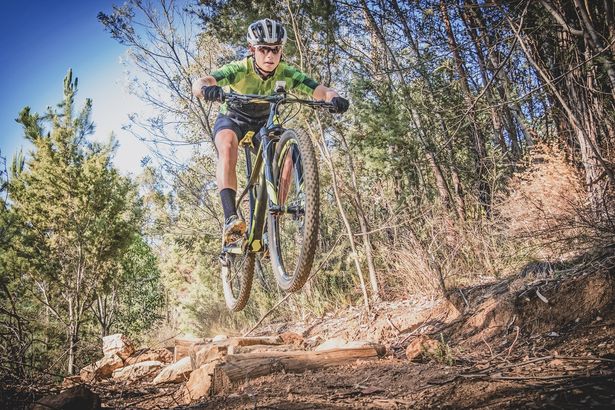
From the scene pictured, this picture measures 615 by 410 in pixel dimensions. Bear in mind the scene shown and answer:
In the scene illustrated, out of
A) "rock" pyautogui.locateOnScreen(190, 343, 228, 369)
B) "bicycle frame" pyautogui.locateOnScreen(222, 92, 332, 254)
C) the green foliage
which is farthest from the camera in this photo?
the green foliage

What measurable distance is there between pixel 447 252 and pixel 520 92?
3.91 meters

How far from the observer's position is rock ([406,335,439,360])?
3.34 m

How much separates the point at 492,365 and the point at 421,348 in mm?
744

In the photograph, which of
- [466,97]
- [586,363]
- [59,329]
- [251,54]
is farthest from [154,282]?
[586,363]

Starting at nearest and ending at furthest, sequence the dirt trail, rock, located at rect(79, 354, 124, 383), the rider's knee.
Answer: the dirt trail < the rider's knee < rock, located at rect(79, 354, 124, 383)

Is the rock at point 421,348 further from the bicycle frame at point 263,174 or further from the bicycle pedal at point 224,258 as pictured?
the bicycle pedal at point 224,258

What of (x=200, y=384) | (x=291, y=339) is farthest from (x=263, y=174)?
(x=291, y=339)

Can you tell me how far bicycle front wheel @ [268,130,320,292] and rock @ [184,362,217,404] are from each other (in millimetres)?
890

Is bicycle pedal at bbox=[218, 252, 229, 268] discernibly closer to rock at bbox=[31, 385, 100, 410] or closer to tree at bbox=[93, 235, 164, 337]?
rock at bbox=[31, 385, 100, 410]

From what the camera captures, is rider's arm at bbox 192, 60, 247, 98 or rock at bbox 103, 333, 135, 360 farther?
rock at bbox 103, 333, 135, 360

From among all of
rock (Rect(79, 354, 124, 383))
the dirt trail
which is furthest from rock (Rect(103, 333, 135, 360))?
the dirt trail

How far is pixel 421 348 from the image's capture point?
3.39 meters

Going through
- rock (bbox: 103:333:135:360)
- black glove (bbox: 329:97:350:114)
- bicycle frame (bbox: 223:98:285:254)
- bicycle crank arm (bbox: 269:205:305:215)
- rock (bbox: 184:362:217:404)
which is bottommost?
rock (bbox: 184:362:217:404)

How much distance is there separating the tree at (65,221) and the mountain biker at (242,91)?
26.6ft
